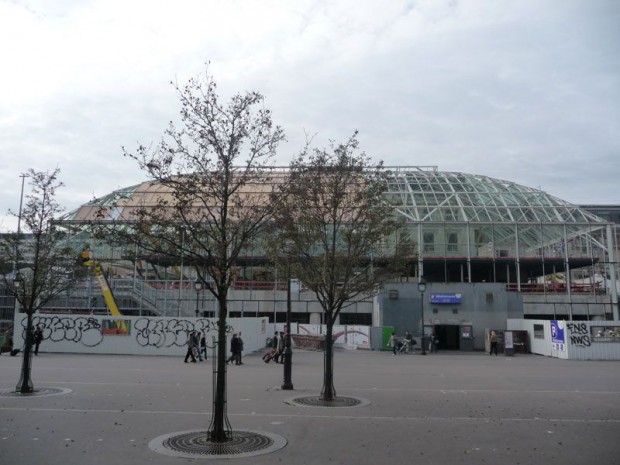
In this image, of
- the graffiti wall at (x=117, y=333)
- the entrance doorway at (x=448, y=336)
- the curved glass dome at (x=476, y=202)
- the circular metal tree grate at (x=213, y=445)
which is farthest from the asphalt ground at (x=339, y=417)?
the curved glass dome at (x=476, y=202)

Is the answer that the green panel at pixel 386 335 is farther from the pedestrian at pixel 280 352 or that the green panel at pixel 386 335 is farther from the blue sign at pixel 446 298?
the pedestrian at pixel 280 352

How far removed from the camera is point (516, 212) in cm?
4584

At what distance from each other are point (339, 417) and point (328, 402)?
6.39ft

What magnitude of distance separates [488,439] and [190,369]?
14.3 metres

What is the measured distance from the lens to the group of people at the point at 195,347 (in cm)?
2439

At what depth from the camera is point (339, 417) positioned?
436 inches

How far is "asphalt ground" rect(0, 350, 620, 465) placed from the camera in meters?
8.05

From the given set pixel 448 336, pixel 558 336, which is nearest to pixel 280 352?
pixel 558 336

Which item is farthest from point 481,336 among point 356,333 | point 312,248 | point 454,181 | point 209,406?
point 209,406

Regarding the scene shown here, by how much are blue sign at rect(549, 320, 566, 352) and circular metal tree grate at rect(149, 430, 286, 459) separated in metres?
25.3

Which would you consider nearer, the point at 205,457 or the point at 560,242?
the point at 205,457

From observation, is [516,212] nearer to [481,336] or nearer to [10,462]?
[481,336]

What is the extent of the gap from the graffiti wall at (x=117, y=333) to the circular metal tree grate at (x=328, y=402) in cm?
1524

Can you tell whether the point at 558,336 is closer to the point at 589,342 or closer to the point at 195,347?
the point at 589,342
